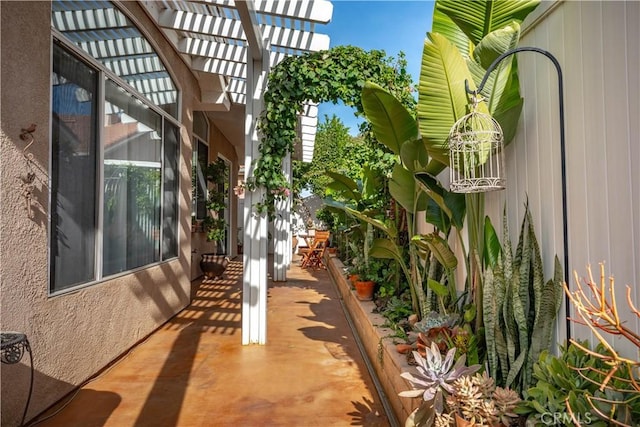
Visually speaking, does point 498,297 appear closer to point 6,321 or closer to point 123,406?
point 123,406

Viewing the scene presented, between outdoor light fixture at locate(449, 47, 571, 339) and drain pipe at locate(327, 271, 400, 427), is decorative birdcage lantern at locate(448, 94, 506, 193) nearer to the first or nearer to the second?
outdoor light fixture at locate(449, 47, 571, 339)

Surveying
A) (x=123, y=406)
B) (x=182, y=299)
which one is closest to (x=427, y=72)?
(x=123, y=406)

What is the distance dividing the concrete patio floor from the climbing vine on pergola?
5.26 feet

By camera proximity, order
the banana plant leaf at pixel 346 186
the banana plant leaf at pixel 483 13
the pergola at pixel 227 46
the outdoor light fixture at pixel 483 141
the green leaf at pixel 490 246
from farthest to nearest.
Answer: the banana plant leaf at pixel 346 186
the pergola at pixel 227 46
the green leaf at pixel 490 246
the banana plant leaf at pixel 483 13
the outdoor light fixture at pixel 483 141

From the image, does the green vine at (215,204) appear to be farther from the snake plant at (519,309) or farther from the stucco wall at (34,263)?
the snake plant at (519,309)

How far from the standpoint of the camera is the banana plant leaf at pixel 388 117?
2912 mm

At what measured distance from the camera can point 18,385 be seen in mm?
2369

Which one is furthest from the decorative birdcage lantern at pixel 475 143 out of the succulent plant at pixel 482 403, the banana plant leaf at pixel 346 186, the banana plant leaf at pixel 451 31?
the banana plant leaf at pixel 346 186

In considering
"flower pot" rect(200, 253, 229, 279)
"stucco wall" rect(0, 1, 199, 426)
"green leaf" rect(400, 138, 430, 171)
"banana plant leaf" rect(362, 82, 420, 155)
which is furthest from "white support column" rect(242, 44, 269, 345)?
"flower pot" rect(200, 253, 229, 279)

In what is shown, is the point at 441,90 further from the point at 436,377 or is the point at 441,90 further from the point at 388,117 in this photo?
the point at 436,377

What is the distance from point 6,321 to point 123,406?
3.32ft

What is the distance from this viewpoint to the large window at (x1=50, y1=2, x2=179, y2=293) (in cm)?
291

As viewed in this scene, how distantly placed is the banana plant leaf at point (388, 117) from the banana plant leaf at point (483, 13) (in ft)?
2.40

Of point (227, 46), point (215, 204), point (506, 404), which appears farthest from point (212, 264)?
point (506, 404)
